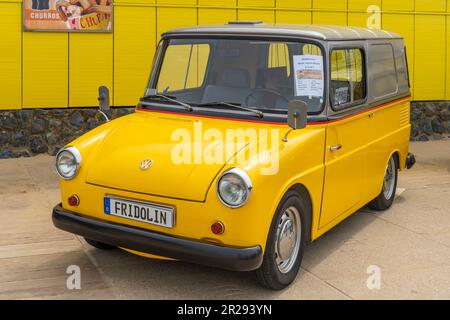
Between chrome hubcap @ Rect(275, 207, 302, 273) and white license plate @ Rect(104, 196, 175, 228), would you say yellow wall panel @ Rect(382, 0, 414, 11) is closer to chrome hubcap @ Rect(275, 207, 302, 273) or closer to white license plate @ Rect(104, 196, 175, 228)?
chrome hubcap @ Rect(275, 207, 302, 273)

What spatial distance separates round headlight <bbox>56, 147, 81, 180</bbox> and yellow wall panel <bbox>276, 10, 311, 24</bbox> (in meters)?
7.31

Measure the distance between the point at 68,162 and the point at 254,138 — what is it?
4.64ft

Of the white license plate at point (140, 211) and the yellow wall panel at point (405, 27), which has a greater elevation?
the yellow wall panel at point (405, 27)

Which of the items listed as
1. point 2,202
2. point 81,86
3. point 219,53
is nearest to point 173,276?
point 219,53

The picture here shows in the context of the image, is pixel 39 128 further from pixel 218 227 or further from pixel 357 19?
pixel 218 227

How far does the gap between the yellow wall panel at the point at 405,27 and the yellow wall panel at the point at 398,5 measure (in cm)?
13

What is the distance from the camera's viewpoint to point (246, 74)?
538cm

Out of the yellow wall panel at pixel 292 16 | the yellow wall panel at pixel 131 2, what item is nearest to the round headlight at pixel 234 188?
the yellow wall panel at pixel 131 2

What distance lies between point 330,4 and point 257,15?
1.51 meters

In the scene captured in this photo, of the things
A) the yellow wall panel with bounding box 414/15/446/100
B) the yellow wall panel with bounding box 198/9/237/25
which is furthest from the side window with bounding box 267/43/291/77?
the yellow wall panel with bounding box 414/15/446/100

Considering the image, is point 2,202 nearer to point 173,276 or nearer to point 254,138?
point 173,276

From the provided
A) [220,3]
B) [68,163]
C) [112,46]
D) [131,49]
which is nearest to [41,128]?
[112,46]

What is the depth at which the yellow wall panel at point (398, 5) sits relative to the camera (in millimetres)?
12398

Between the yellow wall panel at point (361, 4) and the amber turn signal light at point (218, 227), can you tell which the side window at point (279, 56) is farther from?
the yellow wall panel at point (361, 4)
